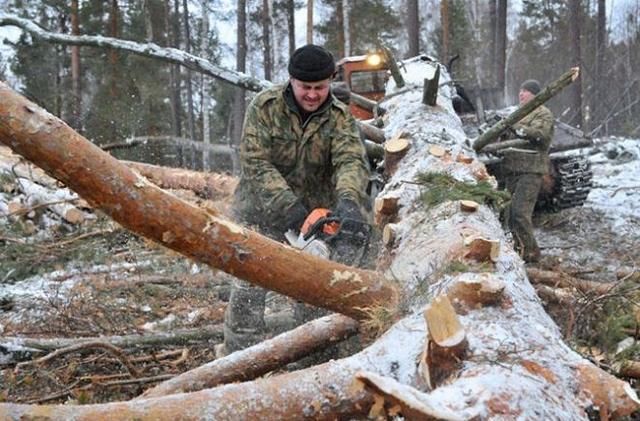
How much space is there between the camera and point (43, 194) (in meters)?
8.39

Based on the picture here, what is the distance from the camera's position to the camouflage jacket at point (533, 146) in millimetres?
7336

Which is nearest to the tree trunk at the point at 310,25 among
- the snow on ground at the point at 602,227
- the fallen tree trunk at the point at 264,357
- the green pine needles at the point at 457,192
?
the snow on ground at the point at 602,227

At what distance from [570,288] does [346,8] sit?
2502cm

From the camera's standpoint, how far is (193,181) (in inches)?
340

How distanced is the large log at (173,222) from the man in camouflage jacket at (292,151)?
1369 mm

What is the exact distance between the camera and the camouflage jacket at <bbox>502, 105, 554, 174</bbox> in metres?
7.34

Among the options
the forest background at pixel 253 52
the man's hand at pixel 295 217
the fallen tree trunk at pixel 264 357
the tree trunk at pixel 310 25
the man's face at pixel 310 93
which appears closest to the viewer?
the fallen tree trunk at pixel 264 357

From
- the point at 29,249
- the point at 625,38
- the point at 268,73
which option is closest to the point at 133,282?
the point at 29,249

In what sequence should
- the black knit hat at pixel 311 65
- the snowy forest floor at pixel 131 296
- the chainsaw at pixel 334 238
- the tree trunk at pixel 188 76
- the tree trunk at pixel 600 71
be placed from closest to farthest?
the chainsaw at pixel 334 238 → the snowy forest floor at pixel 131 296 → the black knit hat at pixel 311 65 → the tree trunk at pixel 600 71 → the tree trunk at pixel 188 76

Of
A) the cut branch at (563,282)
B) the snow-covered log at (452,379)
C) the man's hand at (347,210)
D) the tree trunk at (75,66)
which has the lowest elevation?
the cut branch at (563,282)

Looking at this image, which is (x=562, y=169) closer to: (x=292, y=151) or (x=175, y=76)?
(x=292, y=151)

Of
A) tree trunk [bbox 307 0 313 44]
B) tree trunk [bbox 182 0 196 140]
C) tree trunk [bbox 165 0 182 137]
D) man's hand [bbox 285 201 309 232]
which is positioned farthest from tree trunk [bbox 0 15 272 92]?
tree trunk [bbox 182 0 196 140]

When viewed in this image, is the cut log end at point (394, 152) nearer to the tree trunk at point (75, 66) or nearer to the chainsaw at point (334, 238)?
the chainsaw at point (334, 238)

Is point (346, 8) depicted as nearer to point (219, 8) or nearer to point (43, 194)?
point (219, 8)
